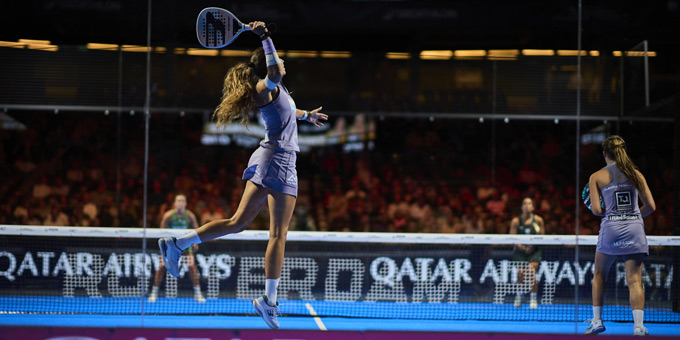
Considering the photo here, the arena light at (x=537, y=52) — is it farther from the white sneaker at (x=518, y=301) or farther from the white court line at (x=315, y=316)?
the white court line at (x=315, y=316)

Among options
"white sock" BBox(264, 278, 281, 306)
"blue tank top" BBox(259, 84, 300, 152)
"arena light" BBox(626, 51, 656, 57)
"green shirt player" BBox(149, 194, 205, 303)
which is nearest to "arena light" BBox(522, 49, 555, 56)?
"arena light" BBox(626, 51, 656, 57)

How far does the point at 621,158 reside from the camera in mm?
5730

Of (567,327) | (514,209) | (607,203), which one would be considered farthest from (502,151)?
(607,203)

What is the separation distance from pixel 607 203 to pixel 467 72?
4.49 metres

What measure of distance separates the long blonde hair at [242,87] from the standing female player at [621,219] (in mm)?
2863

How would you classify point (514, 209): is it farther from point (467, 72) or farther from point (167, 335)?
point (167, 335)

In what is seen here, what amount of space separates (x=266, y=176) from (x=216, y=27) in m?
1.34

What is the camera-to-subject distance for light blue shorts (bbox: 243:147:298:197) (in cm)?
489

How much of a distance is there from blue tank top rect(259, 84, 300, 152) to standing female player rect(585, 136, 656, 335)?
2562mm

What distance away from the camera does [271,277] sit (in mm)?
4953

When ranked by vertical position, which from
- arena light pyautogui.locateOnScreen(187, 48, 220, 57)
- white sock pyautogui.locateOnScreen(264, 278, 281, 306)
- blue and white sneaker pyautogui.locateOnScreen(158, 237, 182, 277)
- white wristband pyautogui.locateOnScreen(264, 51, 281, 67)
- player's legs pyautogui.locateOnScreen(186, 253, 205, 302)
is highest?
arena light pyautogui.locateOnScreen(187, 48, 220, 57)

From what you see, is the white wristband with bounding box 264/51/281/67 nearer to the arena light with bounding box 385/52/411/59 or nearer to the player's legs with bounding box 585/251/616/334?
the player's legs with bounding box 585/251/616/334

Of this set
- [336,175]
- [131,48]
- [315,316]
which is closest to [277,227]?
[315,316]

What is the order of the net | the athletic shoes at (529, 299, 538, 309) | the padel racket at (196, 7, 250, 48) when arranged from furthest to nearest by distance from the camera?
the athletic shoes at (529, 299, 538, 309)
the net
the padel racket at (196, 7, 250, 48)
